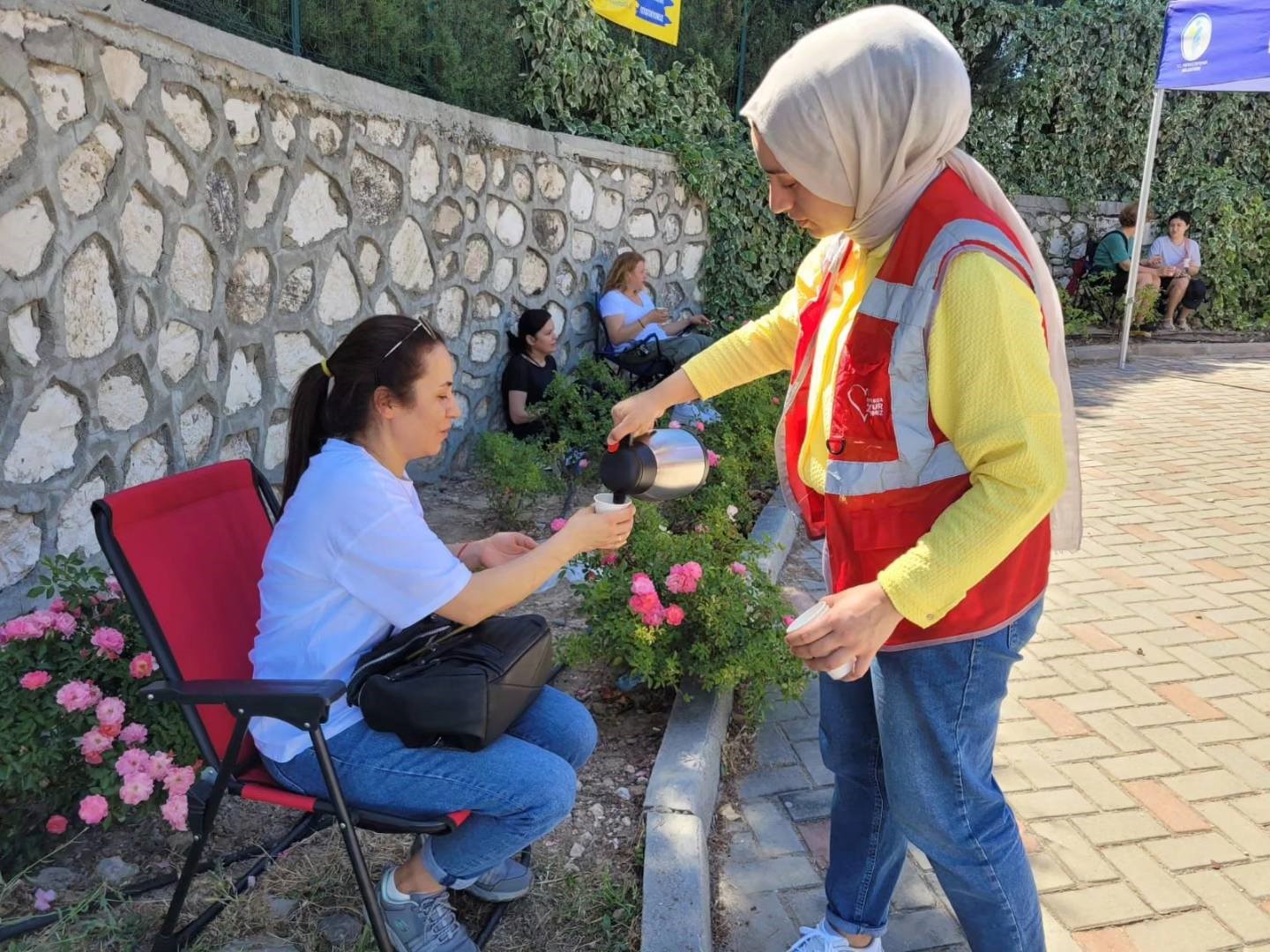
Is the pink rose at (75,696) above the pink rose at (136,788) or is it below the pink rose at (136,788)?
above

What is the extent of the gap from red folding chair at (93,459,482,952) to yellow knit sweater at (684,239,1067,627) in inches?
40.2

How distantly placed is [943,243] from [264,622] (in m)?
1.46

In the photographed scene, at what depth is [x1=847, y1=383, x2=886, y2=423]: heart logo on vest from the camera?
1513 mm

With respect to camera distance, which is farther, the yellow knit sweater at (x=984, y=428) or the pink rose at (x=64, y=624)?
the pink rose at (x=64, y=624)

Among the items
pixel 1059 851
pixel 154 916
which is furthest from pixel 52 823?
pixel 1059 851

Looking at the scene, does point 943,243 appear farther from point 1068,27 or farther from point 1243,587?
point 1068,27

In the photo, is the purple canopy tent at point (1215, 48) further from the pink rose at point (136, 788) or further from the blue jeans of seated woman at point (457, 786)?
the pink rose at point (136, 788)

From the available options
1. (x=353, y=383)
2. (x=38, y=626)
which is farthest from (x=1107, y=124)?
(x=38, y=626)

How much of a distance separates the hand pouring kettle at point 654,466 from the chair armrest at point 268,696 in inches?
26.2

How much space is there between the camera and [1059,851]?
2.61 m

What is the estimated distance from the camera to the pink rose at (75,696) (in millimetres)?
2096

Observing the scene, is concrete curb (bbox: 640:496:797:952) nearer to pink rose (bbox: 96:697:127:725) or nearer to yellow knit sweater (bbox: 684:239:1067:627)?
yellow knit sweater (bbox: 684:239:1067:627)

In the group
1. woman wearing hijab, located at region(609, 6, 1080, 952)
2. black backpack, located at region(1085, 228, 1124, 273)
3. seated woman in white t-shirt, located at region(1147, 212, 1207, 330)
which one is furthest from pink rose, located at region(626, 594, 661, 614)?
seated woman in white t-shirt, located at region(1147, 212, 1207, 330)

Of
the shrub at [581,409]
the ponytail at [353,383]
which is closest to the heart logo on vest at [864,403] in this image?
the ponytail at [353,383]
